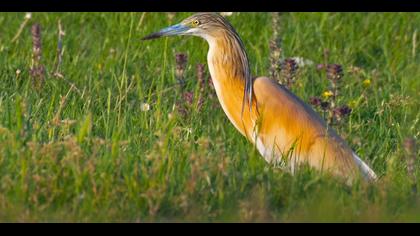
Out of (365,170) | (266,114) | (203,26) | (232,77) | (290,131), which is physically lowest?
(365,170)

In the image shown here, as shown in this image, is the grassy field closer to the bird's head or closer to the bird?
the bird

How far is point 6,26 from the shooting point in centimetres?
955

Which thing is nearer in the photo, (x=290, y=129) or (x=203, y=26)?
(x=290, y=129)

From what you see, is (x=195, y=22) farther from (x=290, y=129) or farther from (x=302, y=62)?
(x=302, y=62)

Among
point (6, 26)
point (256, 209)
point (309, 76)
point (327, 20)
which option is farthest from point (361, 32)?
point (256, 209)

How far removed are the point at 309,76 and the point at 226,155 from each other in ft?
9.67

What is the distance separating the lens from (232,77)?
7.13 metres

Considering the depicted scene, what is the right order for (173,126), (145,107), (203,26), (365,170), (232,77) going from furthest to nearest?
(145,107) → (203,26) → (232,77) → (365,170) → (173,126)

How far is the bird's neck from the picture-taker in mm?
7004

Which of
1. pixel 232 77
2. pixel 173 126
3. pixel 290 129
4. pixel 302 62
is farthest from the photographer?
pixel 302 62

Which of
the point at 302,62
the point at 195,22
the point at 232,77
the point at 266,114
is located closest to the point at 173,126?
the point at 266,114

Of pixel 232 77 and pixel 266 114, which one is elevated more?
pixel 232 77

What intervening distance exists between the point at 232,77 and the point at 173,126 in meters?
0.91
